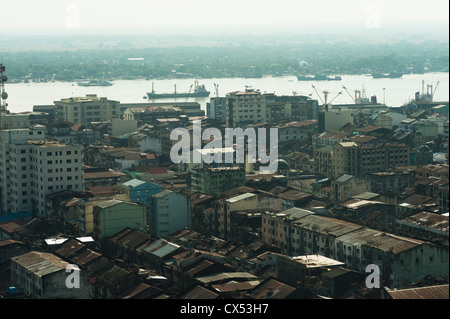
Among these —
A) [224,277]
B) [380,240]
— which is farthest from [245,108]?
[224,277]

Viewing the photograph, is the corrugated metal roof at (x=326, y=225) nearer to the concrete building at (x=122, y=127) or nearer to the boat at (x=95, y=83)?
the concrete building at (x=122, y=127)

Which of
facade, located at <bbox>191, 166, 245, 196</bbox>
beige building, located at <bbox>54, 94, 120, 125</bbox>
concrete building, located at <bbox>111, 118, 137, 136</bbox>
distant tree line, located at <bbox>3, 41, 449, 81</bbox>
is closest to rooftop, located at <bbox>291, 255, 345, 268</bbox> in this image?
facade, located at <bbox>191, 166, 245, 196</bbox>

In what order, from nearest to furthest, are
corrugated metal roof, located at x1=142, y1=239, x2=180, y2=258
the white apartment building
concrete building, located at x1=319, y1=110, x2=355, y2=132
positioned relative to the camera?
corrugated metal roof, located at x1=142, y1=239, x2=180, y2=258, the white apartment building, concrete building, located at x1=319, y1=110, x2=355, y2=132

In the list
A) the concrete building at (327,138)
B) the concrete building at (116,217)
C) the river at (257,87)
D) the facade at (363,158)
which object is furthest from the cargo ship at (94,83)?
the concrete building at (116,217)

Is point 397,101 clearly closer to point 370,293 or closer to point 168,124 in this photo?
point 168,124

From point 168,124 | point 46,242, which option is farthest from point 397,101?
point 46,242

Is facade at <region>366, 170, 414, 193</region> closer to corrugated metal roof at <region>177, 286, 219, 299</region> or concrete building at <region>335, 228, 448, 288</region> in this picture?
concrete building at <region>335, 228, 448, 288</region>
